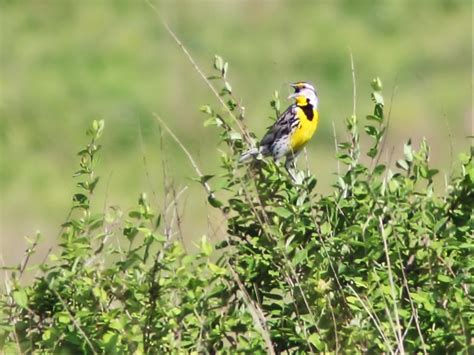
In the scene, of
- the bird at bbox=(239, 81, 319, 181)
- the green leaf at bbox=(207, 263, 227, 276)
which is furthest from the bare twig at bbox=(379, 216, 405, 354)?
the bird at bbox=(239, 81, 319, 181)

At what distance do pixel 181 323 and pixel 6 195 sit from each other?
11321mm

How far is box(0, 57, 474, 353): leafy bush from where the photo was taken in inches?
170

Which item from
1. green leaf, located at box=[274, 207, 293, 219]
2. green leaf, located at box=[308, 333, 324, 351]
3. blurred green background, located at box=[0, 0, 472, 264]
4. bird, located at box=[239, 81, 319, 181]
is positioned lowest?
green leaf, located at box=[308, 333, 324, 351]

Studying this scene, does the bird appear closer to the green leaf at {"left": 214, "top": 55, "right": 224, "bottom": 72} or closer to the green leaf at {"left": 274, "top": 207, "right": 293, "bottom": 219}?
the green leaf at {"left": 214, "top": 55, "right": 224, "bottom": 72}

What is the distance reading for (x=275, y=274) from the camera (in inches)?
182

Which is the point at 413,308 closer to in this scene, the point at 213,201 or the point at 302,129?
the point at 213,201

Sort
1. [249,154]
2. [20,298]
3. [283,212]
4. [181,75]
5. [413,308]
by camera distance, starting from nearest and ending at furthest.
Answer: [20,298]
[413,308]
[283,212]
[249,154]
[181,75]

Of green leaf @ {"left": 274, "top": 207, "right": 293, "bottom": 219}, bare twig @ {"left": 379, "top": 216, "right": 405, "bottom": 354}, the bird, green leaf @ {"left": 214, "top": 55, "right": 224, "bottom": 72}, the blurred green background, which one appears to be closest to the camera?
bare twig @ {"left": 379, "top": 216, "right": 405, "bottom": 354}

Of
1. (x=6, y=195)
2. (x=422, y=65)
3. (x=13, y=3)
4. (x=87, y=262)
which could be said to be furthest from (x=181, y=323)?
(x=13, y=3)

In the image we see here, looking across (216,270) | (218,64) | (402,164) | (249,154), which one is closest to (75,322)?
(216,270)

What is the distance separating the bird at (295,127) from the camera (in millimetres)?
6522

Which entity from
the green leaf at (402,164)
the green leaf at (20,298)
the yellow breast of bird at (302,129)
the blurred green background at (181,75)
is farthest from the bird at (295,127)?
the blurred green background at (181,75)

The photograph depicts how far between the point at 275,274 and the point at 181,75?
13.5 meters

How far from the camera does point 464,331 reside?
14.1 ft
